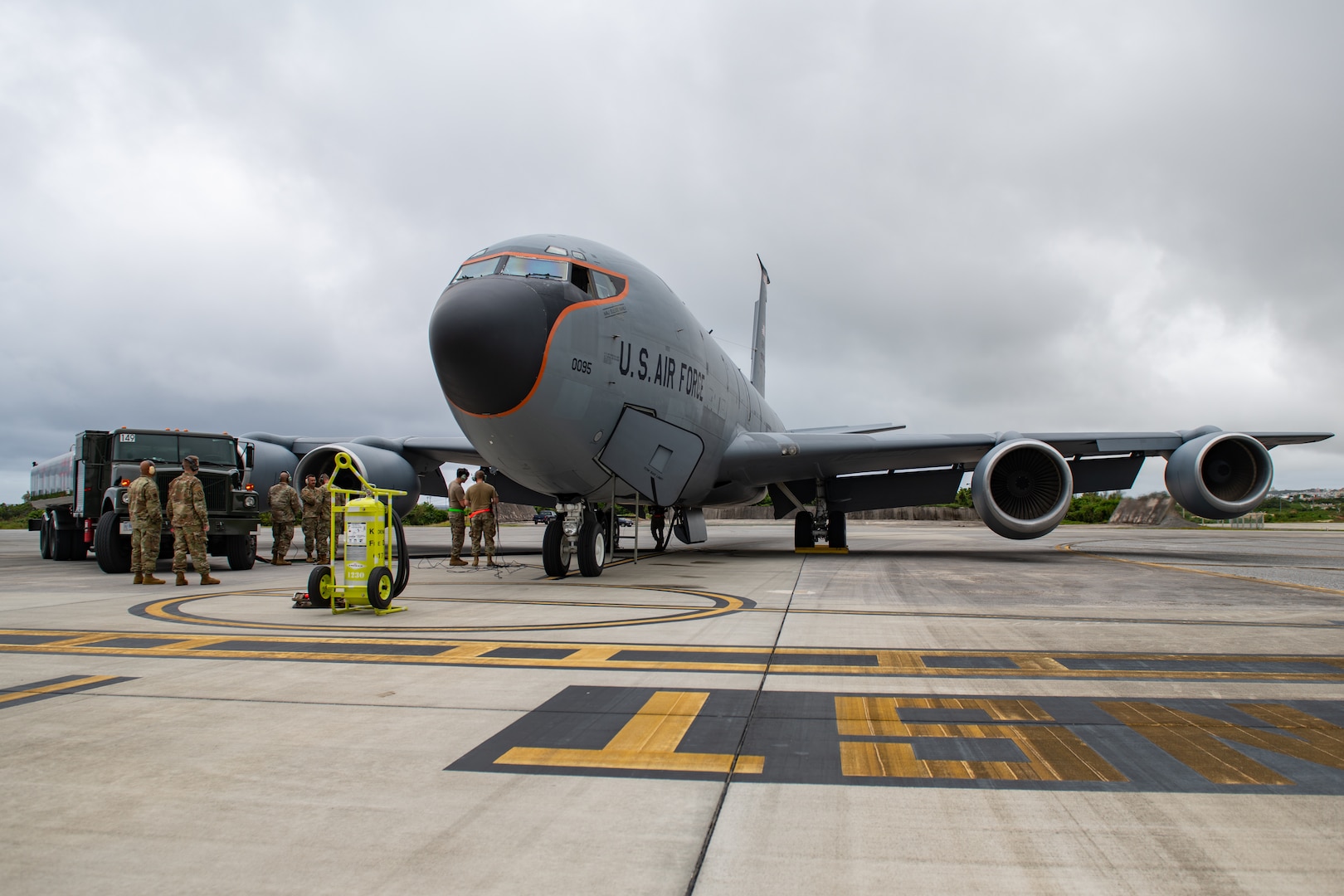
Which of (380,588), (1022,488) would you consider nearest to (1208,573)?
(1022,488)

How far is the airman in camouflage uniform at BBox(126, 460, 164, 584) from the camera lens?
35.0 ft

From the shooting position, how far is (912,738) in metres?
3.35

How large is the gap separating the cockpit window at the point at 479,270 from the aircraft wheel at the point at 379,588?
405 centimetres

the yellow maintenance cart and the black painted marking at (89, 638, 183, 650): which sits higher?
the yellow maintenance cart

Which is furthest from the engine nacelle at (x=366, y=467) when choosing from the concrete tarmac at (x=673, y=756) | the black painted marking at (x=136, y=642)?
the black painted marking at (x=136, y=642)

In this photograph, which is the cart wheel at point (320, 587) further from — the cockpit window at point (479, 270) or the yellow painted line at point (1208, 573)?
the yellow painted line at point (1208, 573)

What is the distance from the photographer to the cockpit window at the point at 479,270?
9.98 metres

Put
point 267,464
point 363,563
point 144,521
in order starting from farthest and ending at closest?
1. point 267,464
2. point 144,521
3. point 363,563

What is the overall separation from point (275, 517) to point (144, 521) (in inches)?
146

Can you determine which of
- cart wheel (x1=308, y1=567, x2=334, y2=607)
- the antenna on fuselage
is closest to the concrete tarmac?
cart wheel (x1=308, y1=567, x2=334, y2=607)

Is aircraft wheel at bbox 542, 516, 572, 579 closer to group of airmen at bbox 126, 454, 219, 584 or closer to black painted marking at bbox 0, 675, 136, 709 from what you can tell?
group of airmen at bbox 126, 454, 219, 584

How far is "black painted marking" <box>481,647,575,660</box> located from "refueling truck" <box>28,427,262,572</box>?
383 inches

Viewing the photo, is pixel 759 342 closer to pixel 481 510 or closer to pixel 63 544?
pixel 481 510

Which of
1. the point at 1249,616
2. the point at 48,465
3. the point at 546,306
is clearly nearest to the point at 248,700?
the point at 546,306
